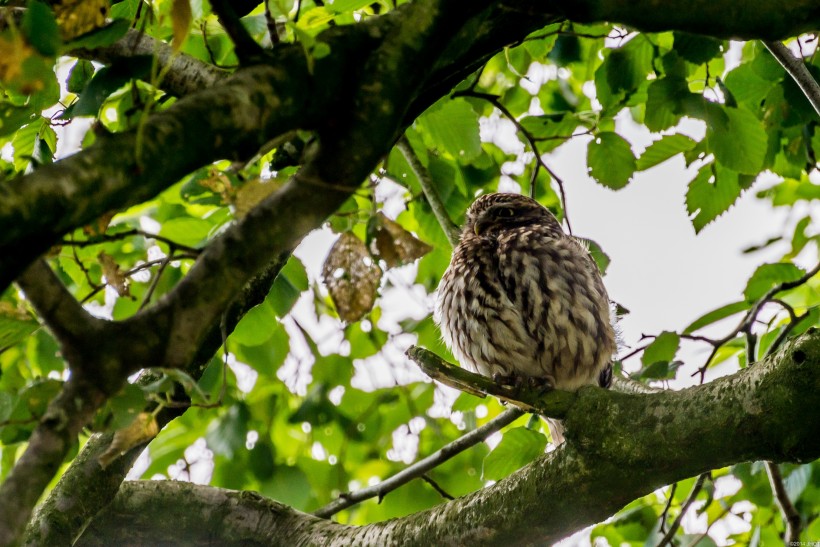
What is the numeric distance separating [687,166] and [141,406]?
106 inches

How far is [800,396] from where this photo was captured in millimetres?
1979

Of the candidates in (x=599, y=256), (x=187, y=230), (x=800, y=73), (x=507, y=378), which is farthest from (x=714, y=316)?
(x=187, y=230)

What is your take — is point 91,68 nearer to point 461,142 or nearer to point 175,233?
point 175,233

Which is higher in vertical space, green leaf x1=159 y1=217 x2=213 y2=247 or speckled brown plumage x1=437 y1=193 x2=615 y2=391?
green leaf x1=159 y1=217 x2=213 y2=247

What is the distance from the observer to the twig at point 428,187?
3.68 metres

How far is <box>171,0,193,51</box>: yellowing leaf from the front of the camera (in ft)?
4.50

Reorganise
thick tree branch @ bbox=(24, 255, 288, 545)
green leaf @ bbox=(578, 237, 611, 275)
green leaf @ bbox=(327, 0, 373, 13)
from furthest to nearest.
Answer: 1. green leaf @ bbox=(578, 237, 611, 275)
2. thick tree branch @ bbox=(24, 255, 288, 545)
3. green leaf @ bbox=(327, 0, 373, 13)

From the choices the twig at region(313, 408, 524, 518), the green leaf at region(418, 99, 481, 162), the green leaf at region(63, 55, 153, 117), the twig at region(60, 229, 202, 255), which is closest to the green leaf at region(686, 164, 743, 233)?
the green leaf at region(418, 99, 481, 162)

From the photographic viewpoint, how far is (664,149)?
362 cm

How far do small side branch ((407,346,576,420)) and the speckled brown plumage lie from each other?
1010mm

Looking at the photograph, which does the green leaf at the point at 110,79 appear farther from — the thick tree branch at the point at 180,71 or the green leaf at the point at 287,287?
the green leaf at the point at 287,287

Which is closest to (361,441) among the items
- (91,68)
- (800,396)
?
(91,68)

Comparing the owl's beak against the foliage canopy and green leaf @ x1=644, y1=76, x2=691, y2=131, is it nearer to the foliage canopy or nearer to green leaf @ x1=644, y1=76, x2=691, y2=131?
the foliage canopy

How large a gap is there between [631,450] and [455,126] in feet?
5.73
